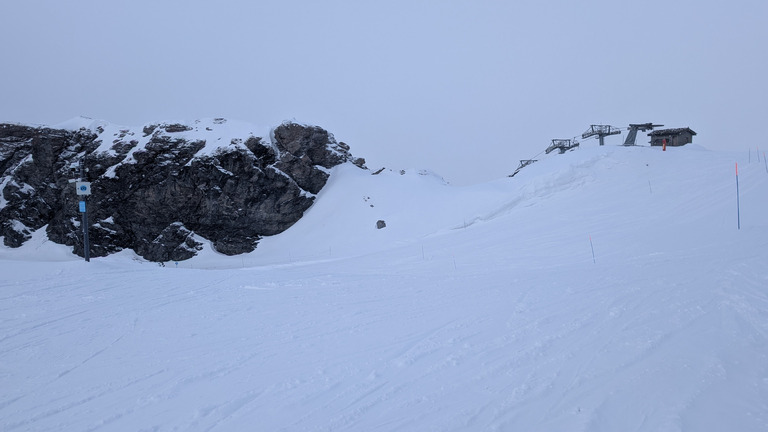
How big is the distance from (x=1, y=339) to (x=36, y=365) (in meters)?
1.88

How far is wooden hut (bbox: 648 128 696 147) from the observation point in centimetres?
3185

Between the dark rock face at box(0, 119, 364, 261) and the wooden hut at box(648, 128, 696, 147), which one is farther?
the dark rock face at box(0, 119, 364, 261)

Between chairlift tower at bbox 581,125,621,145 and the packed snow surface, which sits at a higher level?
chairlift tower at bbox 581,125,621,145

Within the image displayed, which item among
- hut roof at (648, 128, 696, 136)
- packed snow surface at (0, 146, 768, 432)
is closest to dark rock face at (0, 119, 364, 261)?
packed snow surface at (0, 146, 768, 432)

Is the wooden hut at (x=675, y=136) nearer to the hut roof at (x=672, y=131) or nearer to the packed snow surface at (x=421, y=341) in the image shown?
the hut roof at (x=672, y=131)

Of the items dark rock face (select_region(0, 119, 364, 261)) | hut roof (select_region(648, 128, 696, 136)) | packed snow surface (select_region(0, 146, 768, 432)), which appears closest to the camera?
packed snow surface (select_region(0, 146, 768, 432))

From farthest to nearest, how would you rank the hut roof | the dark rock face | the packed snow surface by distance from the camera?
the dark rock face
the hut roof
the packed snow surface

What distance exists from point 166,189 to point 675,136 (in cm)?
4533

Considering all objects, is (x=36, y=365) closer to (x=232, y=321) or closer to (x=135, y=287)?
(x=232, y=321)

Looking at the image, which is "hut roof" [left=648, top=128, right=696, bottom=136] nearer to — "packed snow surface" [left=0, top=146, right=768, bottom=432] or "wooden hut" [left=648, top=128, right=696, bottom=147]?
"wooden hut" [left=648, top=128, right=696, bottom=147]

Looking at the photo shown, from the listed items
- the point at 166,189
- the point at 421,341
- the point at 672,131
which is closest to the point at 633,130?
the point at 672,131

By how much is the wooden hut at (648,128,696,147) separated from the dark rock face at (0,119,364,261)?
2997 centimetres

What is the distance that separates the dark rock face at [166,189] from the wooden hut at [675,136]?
98.3 feet

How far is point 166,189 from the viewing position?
3991 centimetres
